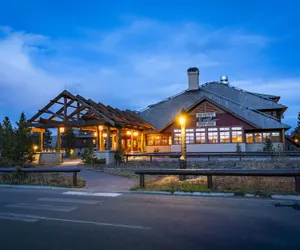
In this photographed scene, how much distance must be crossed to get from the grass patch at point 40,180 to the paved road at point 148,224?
3477 millimetres

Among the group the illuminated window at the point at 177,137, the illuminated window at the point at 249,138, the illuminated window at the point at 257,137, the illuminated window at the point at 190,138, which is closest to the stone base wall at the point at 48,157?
the illuminated window at the point at 177,137

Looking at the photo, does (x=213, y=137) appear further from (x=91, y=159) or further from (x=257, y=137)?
(x=91, y=159)

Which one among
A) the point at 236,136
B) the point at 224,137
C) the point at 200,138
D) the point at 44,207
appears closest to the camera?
the point at 44,207

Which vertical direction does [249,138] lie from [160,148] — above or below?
above

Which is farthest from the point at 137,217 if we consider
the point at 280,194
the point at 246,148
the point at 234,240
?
the point at 246,148

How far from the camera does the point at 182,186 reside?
1020cm

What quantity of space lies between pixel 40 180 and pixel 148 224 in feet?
29.3

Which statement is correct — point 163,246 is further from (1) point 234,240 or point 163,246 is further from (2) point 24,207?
(2) point 24,207

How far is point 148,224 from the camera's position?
571 centimetres

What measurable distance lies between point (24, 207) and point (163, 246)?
5.16m

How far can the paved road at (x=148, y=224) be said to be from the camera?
4.57 meters

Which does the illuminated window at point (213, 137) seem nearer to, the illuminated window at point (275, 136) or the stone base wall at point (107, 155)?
the illuminated window at point (275, 136)

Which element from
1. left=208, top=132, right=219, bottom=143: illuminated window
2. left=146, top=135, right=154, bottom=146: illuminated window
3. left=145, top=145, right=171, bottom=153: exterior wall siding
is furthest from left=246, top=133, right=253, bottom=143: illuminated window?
left=146, top=135, right=154, bottom=146: illuminated window

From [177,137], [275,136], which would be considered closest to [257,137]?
[275,136]
